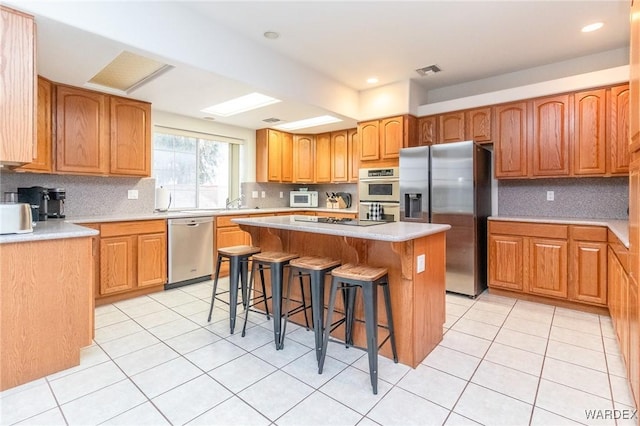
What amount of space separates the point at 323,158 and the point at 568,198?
3.64 metres

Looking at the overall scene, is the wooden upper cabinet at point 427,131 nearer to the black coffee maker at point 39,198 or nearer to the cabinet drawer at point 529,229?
the cabinet drawer at point 529,229

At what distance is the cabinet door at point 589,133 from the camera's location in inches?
131

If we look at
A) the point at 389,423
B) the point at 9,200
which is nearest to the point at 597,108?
the point at 389,423

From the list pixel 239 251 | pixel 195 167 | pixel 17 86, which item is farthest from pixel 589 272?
pixel 195 167

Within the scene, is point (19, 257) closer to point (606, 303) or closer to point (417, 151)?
point (417, 151)

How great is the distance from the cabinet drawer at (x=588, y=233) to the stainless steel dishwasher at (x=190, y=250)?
13.6 ft

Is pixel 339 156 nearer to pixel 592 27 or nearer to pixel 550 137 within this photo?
pixel 550 137

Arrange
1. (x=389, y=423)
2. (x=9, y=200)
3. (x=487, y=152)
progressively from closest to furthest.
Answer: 1. (x=389, y=423)
2. (x=9, y=200)
3. (x=487, y=152)

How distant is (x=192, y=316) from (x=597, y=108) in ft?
15.1

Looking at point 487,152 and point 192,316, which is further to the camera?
point 487,152

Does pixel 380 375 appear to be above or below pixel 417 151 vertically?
below

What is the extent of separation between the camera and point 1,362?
6.24 feet

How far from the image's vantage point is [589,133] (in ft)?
11.1

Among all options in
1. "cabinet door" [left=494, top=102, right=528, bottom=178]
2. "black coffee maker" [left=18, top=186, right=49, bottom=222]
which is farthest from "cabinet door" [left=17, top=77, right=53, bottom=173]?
"cabinet door" [left=494, top=102, right=528, bottom=178]
